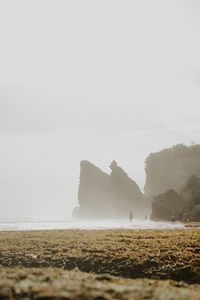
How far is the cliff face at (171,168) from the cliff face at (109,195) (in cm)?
1039

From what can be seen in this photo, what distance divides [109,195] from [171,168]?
175ft

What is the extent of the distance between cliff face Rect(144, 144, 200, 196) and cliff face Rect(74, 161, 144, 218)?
34.1ft

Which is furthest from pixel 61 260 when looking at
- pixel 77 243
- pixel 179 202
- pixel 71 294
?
pixel 179 202

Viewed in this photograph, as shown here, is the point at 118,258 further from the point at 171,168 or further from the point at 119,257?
the point at 171,168

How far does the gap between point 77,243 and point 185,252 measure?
7.82 metres

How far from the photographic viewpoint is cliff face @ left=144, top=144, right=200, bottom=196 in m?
134

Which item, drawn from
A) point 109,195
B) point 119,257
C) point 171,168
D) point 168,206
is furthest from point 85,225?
point 109,195

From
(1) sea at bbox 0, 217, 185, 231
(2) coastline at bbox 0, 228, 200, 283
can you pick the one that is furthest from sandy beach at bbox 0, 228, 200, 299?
(1) sea at bbox 0, 217, 185, 231

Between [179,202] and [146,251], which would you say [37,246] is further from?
[179,202]

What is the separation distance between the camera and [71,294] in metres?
6.35

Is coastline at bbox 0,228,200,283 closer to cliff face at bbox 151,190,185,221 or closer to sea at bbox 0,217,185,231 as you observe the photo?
sea at bbox 0,217,185,231

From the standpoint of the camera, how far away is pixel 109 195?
604 feet

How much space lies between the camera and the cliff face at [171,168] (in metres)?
134

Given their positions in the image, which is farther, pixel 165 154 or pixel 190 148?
pixel 165 154
